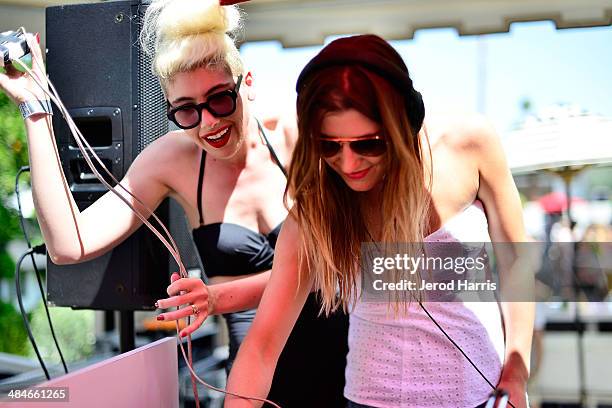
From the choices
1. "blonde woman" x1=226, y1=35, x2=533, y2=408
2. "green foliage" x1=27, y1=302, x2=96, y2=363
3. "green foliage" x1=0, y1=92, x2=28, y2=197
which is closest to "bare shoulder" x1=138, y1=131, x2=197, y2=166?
"blonde woman" x1=226, y1=35, x2=533, y2=408

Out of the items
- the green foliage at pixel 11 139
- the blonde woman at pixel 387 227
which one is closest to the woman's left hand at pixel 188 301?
the blonde woman at pixel 387 227

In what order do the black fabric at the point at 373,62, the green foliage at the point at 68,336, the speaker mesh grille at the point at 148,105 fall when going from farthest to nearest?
the green foliage at the point at 68,336
the speaker mesh grille at the point at 148,105
the black fabric at the point at 373,62

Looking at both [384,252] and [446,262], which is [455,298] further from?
[384,252]

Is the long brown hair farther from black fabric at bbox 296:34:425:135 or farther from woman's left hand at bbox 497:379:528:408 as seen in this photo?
woman's left hand at bbox 497:379:528:408

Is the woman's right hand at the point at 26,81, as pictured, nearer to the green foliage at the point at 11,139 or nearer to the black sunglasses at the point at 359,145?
the black sunglasses at the point at 359,145

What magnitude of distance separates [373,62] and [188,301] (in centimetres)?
59

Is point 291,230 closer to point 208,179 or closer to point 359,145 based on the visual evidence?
point 359,145

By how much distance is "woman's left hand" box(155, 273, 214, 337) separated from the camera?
1304 millimetres

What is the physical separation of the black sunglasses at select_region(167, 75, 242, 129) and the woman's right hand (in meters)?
0.27

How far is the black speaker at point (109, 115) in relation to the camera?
1.81m

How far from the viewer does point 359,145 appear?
116 cm

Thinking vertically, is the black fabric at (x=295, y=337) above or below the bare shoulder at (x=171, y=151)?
below

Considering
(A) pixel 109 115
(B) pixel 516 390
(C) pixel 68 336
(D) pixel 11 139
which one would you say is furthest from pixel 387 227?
(C) pixel 68 336

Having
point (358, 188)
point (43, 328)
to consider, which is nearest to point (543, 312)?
point (358, 188)
